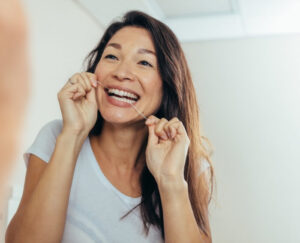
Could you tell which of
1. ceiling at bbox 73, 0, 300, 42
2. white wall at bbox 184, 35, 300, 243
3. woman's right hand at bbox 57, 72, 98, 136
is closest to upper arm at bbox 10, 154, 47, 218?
woman's right hand at bbox 57, 72, 98, 136

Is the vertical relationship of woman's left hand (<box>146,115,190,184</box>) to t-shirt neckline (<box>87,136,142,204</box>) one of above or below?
above

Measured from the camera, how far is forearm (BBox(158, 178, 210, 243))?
1020 mm

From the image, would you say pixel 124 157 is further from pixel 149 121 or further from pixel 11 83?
pixel 11 83

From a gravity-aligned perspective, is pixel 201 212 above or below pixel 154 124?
below

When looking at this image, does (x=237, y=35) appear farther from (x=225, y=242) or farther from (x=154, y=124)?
(x=154, y=124)

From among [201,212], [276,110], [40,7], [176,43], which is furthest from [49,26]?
[276,110]

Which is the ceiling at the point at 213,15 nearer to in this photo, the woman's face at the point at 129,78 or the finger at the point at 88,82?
the woman's face at the point at 129,78

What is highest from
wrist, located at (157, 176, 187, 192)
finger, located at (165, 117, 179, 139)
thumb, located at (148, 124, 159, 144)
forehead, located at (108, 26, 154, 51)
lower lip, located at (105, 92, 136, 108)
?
forehead, located at (108, 26, 154, 51)

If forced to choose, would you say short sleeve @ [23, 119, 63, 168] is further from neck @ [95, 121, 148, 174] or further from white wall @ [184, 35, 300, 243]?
white wall @ [184, 35, 300, 243]

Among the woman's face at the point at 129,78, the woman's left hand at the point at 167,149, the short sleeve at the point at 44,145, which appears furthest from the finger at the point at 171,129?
the short sleeve at the point at 44,145

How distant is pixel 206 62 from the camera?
3.31m

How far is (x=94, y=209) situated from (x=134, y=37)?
560mm

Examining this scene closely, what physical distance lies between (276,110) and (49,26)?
74.0 inches

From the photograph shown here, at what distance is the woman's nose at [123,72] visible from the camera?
1180 millimetres
